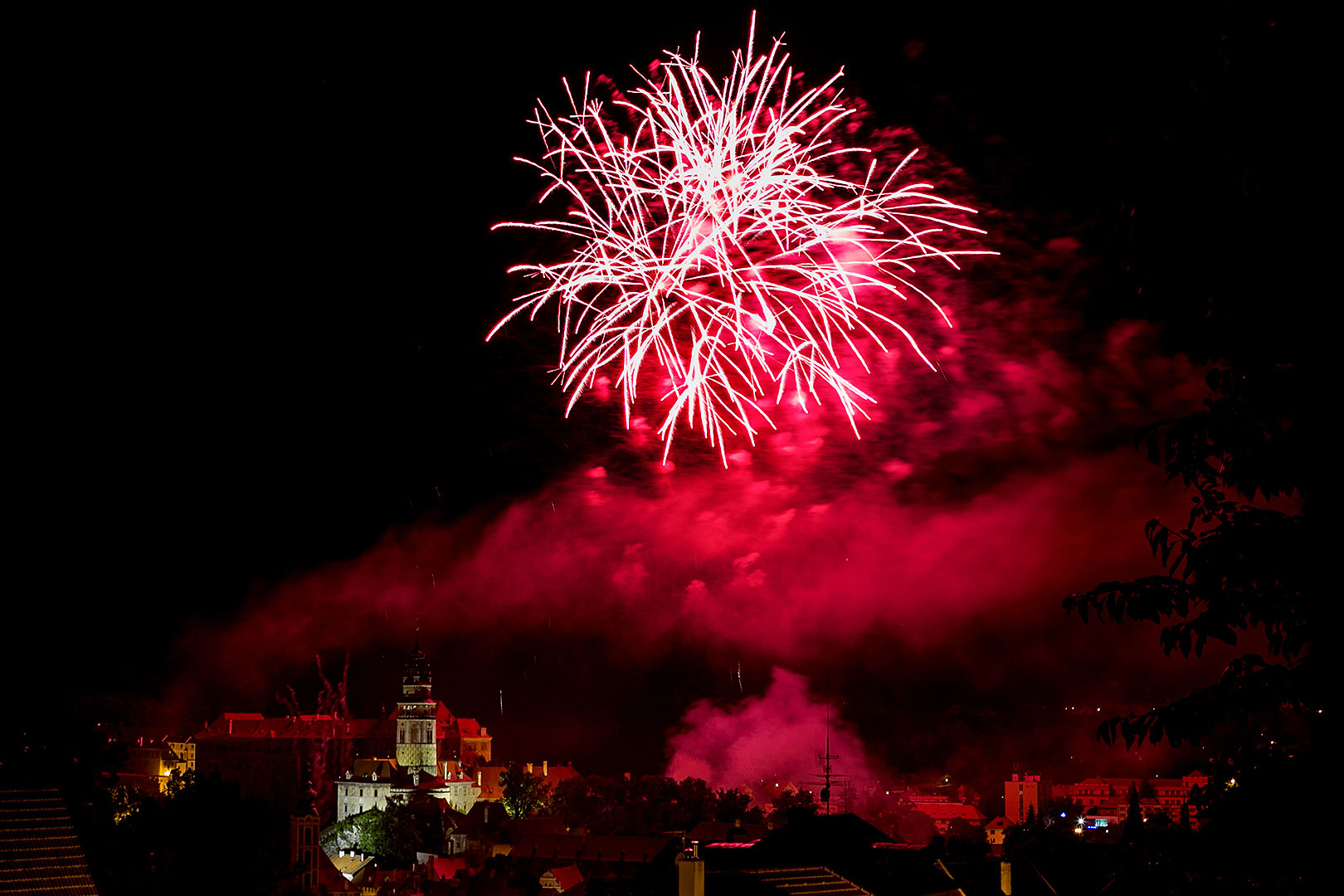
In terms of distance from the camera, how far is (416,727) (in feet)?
254

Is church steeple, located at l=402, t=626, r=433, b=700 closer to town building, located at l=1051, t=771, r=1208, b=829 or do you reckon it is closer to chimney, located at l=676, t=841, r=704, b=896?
town building, located at l=1051, t=771, r=1208, b=829

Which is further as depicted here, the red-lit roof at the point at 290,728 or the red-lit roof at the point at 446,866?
the red-lit roof at the point at 290,728

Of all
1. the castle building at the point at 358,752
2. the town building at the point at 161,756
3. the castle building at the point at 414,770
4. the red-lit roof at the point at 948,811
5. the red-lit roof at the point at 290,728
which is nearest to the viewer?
the red-lit roof at the point at 948,811

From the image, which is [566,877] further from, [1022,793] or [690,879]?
[690,879]

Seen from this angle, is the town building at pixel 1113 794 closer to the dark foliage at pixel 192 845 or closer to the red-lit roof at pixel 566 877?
the red-lit roof at pixel 566 877

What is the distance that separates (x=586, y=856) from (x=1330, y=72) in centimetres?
4544

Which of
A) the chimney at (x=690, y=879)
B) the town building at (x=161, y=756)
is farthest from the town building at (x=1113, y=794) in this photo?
the town building at (x=161, y=756)

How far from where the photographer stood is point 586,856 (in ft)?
146

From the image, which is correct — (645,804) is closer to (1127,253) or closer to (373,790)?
(373,790)

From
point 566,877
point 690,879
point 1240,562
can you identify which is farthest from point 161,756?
point 1240,562

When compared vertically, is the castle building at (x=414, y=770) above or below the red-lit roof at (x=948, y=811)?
Answer: above

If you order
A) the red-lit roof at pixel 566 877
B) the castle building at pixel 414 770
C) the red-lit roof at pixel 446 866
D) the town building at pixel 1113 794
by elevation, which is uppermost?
the castle building at pixel 414 770

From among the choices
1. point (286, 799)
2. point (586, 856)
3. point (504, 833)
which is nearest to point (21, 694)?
point (586, 856)

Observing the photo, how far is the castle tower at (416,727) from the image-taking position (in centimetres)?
7738
